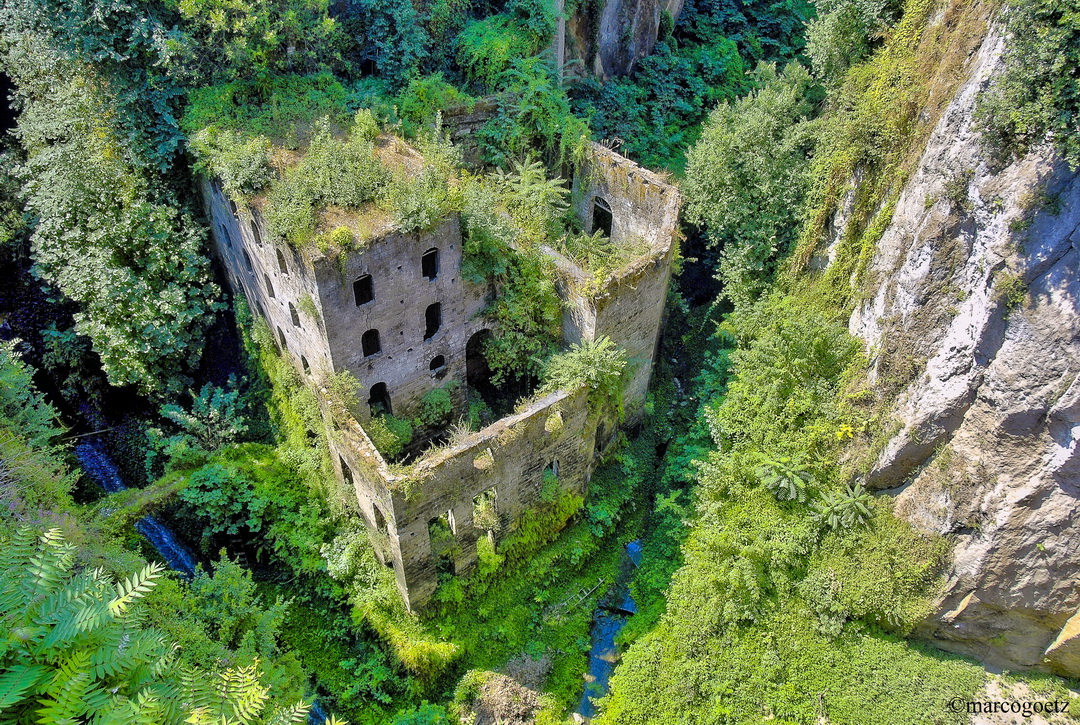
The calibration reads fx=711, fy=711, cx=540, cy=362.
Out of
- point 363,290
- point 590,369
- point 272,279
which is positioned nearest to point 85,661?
point 363,290

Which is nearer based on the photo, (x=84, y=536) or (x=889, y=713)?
(x=84, y=536)

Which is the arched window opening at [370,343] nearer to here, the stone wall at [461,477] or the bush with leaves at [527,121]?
the stone wall at [461,477]

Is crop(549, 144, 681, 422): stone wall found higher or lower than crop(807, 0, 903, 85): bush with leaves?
lower

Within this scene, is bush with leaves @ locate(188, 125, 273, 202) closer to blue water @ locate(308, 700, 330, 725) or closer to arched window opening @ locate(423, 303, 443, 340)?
arched window opening @ locate(423, 303, 443, 340)

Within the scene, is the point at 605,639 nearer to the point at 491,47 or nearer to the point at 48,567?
the point at 48,567

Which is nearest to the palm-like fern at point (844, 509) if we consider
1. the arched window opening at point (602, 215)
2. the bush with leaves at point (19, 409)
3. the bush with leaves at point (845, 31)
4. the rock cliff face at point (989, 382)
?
the rock cliff face at point (989, 382)

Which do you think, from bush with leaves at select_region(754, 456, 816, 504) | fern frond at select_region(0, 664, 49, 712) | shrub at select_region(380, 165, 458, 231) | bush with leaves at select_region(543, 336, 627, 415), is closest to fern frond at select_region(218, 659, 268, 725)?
fern frond at select_region(0, 664, 49, 712)

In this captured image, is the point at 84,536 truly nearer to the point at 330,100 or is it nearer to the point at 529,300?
the point at 529,300

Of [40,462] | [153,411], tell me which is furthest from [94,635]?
[153,411]
